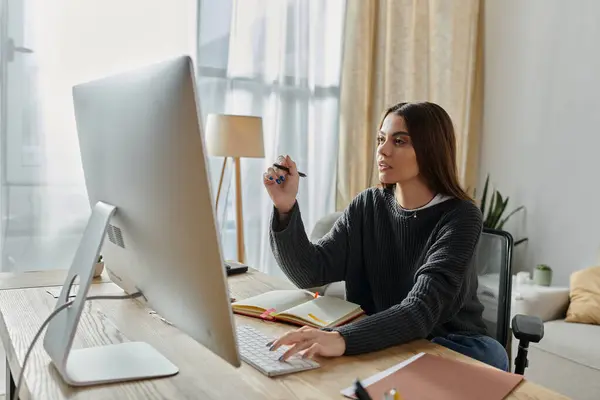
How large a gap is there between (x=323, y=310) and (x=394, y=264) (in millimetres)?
290

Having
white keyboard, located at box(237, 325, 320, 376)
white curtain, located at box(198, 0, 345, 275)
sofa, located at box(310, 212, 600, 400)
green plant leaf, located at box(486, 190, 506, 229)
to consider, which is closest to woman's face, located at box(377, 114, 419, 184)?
white keyboard, located at box(237, 325, 320, 376)

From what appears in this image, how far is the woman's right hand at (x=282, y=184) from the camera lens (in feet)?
4.91

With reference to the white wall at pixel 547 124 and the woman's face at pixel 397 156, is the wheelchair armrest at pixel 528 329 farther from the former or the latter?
the white wall at pixel 547 124

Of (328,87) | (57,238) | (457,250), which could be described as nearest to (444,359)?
(457,250)

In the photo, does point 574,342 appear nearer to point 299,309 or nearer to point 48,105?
point 299,309

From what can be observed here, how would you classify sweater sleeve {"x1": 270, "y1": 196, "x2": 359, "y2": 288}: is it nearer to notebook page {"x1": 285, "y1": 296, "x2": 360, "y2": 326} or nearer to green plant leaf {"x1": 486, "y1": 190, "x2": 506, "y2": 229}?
notebook page {"x1": 285, "y1": 296, "x2": 360, "y2": 326}

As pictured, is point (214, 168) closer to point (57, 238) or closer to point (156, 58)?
point (156, 58)

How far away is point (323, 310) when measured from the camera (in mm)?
1407

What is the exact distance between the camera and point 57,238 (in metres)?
2.98

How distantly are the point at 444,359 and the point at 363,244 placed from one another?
0.60 metres

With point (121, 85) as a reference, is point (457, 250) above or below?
below

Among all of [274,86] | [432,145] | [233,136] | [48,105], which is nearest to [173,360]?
[432,145]

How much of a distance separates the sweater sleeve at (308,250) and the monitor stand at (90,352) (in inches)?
20.5

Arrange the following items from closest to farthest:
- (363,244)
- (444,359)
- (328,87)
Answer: (444,359) < (363,244) < (328,87)
